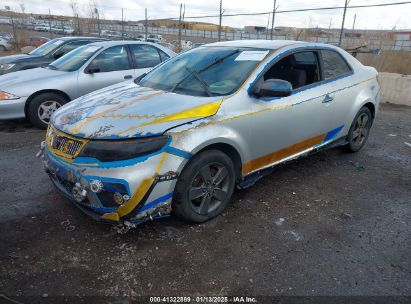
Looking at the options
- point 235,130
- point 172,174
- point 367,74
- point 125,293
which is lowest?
point 125,293

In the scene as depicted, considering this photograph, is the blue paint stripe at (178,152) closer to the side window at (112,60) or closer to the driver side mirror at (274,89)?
the driver side mirror at (274,89)

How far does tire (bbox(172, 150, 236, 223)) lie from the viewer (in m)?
2.99

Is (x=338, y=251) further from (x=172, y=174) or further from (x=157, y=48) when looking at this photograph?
(x=157, y=48)

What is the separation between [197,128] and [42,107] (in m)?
4.34

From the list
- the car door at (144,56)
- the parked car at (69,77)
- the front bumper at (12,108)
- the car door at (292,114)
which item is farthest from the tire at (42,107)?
the car door at (292,114)

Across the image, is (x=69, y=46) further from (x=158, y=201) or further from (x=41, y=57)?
(x=158, y=201)

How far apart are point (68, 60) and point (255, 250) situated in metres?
5.59

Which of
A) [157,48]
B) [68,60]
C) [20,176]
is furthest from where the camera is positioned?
[157,48]

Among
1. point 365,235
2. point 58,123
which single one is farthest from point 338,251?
point 58,123

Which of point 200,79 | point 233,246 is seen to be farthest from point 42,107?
point 233,246

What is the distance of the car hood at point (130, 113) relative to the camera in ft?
9.13

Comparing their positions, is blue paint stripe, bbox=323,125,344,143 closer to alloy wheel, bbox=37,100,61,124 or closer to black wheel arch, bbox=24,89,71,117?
black wheel arch, bbox=24,89,71,117

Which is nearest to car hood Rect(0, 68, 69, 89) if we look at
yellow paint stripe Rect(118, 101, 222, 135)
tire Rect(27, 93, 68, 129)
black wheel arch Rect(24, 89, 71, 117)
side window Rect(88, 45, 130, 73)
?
black wheel arch Rect(24, 89, 71, 117)

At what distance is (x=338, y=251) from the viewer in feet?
9.75
